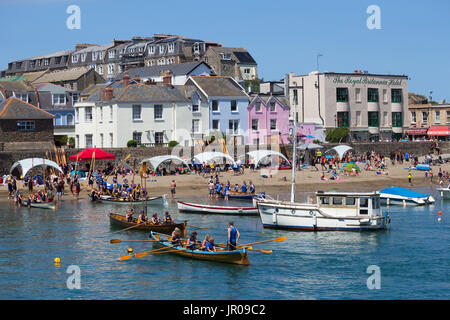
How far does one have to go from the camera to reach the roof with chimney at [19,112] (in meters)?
75.1

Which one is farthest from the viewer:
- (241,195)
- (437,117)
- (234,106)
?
(437,117)

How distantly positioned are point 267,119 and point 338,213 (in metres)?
45.6

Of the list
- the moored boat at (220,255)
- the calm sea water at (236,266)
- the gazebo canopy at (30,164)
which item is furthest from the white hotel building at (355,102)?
the moored boat at (220,255)

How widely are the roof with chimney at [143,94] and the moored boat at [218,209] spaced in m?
26.9

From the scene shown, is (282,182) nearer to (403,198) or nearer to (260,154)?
(260,154)

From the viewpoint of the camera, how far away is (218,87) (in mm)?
→ 87000

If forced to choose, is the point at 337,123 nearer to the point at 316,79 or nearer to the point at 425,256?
the point at 316,79

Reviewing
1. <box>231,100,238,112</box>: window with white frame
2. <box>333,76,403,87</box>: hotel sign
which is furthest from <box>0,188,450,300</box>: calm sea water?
<box>333,76,403,87</box>: hotel sign

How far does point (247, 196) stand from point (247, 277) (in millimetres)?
24976

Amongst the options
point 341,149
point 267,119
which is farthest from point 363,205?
point 267,119

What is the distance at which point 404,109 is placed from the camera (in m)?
103

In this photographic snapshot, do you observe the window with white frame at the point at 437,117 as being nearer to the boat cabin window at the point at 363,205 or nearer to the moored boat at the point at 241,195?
the moored boat at the point at 241,195
